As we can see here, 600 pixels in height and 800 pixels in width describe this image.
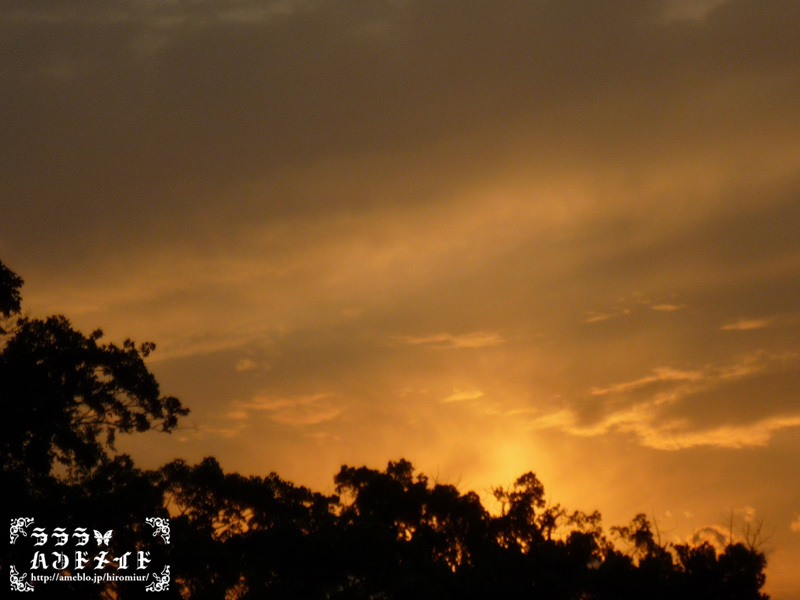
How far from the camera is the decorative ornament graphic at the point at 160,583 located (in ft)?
96.3

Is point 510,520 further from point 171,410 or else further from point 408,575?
point 171,410

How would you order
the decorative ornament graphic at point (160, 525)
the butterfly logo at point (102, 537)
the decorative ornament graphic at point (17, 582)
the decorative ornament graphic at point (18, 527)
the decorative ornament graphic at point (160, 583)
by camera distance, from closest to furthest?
the decorative ornament graphic at point (18, 527)
the decorative ornament graphic at point (17, 582)
the butterfly logo at point (102, 537)
the decorative ornament graphic at point (160, 525)
the decorative ornament graphic at point (160, 583)

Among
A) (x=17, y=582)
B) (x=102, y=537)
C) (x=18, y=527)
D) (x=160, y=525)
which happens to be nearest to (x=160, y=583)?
(x=160, y=525)

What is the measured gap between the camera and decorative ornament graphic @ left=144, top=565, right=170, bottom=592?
2936 cm

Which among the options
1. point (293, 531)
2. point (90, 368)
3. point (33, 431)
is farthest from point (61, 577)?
point (293, 531)

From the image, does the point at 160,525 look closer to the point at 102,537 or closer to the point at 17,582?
the point at 102,537

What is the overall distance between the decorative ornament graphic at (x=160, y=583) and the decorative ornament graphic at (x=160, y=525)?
124cm

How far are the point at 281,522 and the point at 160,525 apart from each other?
11420 mm

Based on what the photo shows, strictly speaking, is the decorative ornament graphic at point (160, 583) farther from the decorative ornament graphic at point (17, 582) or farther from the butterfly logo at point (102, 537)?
the decorative ornament graphic at point (17, 582)

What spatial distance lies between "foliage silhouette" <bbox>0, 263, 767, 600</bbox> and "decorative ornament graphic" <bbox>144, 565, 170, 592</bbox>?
0.41 m

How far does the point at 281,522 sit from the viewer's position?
4081 cm

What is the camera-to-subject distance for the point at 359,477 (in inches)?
1935

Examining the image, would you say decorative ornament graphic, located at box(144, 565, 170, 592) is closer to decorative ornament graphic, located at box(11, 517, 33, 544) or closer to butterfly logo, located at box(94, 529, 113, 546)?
butterfly logo, located at box(94, 529, 113, 546)

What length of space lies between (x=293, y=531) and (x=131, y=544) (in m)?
13.0
